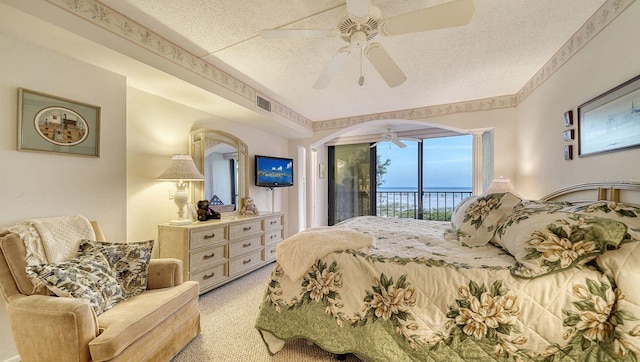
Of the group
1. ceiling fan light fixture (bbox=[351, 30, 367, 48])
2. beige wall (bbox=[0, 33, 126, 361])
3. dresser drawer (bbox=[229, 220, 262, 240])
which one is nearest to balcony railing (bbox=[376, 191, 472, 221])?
dresser drawer (bbox=[229, 220, 262, 240])

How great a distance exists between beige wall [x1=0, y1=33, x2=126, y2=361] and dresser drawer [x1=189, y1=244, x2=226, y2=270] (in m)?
0.64

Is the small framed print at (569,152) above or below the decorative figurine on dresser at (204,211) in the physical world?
above

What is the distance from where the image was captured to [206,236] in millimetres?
2562

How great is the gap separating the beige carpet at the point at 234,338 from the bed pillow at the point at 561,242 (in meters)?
1.20

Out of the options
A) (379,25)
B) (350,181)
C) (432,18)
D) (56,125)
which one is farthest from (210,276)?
(350,181)

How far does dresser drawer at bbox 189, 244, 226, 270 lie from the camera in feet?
7.98

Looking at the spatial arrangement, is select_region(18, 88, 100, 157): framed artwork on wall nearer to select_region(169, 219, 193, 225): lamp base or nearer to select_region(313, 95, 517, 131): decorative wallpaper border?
select_region(169, 219, 193, 225): lamp base

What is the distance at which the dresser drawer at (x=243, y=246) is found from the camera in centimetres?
287

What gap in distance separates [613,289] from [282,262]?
1.66 metres

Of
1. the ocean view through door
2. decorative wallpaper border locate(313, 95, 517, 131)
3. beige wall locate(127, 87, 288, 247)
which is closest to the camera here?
beige wall locate(127, 87, 288, 247)

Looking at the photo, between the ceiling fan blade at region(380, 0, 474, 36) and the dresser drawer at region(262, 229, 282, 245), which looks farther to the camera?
the dresser drawer at region(262, 229, 282, 245)

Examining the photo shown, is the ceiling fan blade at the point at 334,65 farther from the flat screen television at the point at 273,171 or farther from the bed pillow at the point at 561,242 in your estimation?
the flat screen television at the point at 273,171

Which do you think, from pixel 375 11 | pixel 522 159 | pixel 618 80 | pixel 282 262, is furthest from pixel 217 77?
pixel 522 159

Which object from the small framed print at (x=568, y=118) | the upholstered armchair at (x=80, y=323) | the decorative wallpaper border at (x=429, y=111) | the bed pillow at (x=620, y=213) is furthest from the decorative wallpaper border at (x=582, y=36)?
the upholstered armchair at (x=80, y=323)
